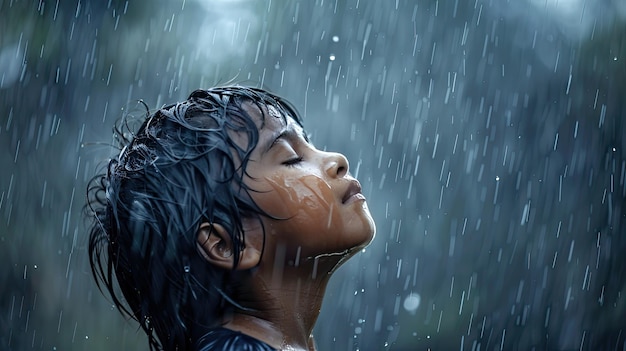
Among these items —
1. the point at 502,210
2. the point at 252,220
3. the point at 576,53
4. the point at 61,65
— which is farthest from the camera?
the point at 502,210

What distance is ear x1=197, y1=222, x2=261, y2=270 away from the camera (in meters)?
1.51

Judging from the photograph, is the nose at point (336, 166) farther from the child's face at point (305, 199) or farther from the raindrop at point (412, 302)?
the raindrop at point (412, 302)

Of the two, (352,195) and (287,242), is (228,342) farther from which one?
(352,195)

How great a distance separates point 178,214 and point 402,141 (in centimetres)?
495

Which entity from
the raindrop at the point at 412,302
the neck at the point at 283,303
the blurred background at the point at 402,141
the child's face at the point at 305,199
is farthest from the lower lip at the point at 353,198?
the raindrop at the point at 412,302

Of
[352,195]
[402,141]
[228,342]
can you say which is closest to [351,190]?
[352,195]

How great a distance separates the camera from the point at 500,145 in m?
6.35

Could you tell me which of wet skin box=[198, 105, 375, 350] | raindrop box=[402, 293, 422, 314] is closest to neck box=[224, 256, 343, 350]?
wet skin box=[198, 105, 375, 350]

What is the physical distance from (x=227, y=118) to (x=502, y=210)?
519 centimetres

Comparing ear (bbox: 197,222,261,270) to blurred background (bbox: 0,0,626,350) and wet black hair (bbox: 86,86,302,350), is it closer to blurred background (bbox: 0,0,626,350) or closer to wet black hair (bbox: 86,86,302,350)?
wet black hair (bbox: 86,86,302,350)

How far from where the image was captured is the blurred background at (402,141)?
560 centimetres

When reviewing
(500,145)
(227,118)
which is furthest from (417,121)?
(227,118)

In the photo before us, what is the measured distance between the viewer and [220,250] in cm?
152

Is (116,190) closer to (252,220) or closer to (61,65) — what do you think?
(252,220)
